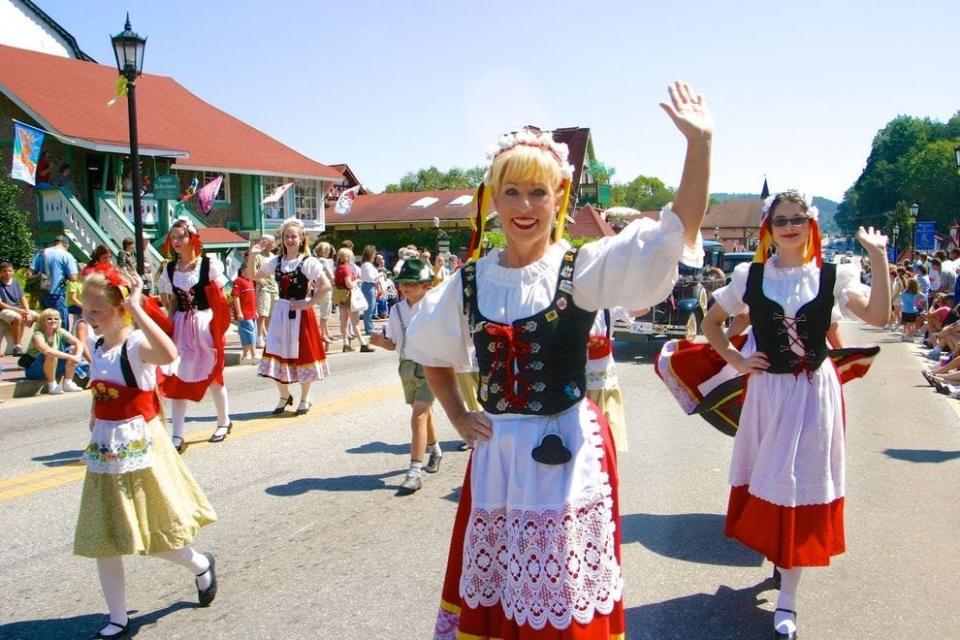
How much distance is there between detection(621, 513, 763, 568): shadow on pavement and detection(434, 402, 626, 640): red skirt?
95.4 inches

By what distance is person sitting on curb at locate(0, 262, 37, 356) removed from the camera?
44.0 feet

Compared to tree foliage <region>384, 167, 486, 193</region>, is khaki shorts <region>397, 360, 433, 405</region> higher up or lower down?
lower down

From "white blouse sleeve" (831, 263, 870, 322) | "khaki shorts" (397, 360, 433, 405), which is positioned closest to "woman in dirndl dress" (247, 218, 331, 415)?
"khaki shorts" (397, 360, 433, 405)

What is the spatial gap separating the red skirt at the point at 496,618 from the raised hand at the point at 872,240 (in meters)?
2.15

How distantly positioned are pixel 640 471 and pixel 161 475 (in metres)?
4.15

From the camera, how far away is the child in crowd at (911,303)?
1917 cm

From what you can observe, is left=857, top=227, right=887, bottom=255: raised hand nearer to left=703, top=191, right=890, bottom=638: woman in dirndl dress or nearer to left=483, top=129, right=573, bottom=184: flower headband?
left=703, top=191, right=890, bottom=638: woman in dirndl dress

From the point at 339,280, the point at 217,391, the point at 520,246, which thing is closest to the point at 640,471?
the point at 217,391

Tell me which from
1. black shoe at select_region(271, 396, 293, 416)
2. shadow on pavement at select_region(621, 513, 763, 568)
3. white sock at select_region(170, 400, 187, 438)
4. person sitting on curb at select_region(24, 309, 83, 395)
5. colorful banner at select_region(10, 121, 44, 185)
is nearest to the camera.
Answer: shadow on pavement at select_region(621, 513, 763, 568)

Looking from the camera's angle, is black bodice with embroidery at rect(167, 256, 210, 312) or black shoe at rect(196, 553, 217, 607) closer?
black shoe at rect(196, 553, 217, 607)

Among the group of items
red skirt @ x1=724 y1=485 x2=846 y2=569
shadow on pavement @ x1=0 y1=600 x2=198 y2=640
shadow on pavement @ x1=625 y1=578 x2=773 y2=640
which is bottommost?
shadow on pavement @ x1=0 y1=600 x2=198 y2=640

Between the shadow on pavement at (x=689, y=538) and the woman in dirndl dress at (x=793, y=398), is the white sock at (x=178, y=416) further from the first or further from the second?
the woman in dirndl dress at (x=793, y=398)

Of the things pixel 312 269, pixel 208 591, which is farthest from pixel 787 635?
pixel 312 269

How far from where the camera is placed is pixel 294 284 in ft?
29.3
